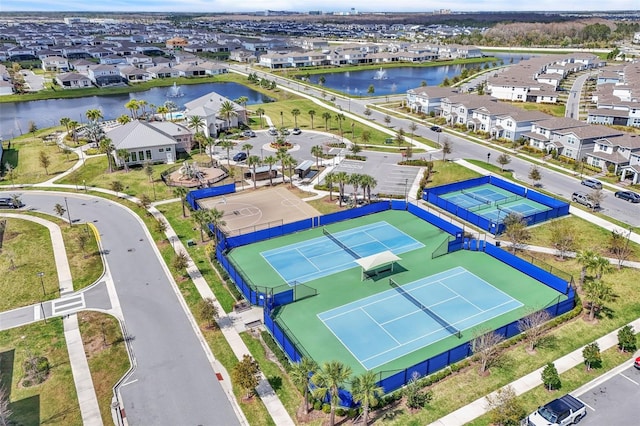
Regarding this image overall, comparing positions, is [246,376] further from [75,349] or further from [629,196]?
[629,196]

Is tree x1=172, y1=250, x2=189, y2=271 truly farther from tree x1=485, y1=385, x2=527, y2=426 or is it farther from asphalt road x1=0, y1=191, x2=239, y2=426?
tree x1=485, y1=385, x2=527, y2=426

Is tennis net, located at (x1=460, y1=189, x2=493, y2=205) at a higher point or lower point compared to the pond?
lower

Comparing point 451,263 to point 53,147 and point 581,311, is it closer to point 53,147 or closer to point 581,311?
point 581,311

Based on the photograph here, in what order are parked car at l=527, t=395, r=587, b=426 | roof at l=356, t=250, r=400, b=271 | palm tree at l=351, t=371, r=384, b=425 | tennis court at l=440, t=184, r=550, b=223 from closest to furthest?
palm tree at l=351, t=371, r=384, b=425 → parked car at l=527, t=395, r=587, b=426 → roof at l=356, t=250, r=400, b=271 → tennis court at l=440, t=184, r=550, b=223

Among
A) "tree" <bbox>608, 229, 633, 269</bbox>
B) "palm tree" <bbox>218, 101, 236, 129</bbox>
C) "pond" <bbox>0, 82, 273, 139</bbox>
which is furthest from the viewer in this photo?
"pond" <bbox>0, 82, 273, 139</bbox>

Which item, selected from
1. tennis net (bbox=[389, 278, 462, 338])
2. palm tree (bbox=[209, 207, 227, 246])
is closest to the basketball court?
palm tree (bbox=[209, 207, 227, 246])

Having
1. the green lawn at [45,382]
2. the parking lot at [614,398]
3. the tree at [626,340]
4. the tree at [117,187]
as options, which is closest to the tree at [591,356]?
the parking lot at [614,398]
